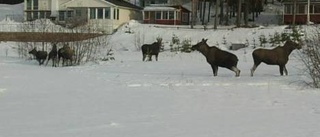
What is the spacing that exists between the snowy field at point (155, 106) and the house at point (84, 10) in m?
49.4

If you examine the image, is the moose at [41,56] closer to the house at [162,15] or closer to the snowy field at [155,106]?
the snowy field at [155,106]

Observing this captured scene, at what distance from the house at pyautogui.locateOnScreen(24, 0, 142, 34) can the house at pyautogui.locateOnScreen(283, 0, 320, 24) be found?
2175 cm

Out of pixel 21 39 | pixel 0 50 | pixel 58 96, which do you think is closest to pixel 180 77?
pixel 58 96

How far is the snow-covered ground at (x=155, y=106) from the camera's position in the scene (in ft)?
30.1

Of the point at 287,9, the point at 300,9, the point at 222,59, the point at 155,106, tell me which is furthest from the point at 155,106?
the point at 287,9

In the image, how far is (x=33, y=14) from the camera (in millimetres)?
77625

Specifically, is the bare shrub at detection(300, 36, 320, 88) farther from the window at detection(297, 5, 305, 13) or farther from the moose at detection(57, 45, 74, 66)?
the window at detection(297, 5, 305, 13)

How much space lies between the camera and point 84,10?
237 feet

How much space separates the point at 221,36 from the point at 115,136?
4064 cm

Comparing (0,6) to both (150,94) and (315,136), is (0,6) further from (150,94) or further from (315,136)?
(315,136)

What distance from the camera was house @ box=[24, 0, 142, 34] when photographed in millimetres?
70938

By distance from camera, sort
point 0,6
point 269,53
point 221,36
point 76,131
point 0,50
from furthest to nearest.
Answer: point 0,6, point 221,36, point 0,50, point 269,53, point 76,131

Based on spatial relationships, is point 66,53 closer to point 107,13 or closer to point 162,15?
point 107,13

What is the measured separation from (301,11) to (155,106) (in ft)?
199
